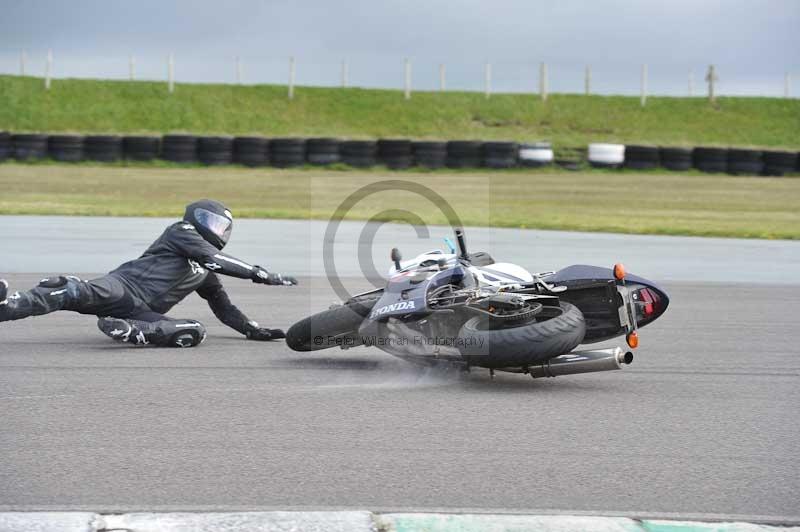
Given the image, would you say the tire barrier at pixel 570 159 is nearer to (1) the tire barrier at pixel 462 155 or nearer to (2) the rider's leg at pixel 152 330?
(1) the tire barrier at pixel 462 155

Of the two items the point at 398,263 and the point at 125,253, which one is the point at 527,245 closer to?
the point at 125,253

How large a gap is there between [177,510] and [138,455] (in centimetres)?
89

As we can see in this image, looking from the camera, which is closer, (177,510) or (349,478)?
(177,510)

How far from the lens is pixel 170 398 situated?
21.7ft

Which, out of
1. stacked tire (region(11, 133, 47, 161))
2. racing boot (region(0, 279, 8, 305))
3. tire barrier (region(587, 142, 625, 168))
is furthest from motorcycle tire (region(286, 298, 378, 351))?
tire barrier (region(587, 142, 625, 168))

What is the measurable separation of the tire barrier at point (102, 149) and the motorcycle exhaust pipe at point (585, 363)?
24182 millimetres

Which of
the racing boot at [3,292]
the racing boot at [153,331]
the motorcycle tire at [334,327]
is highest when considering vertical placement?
the racing boot at [3,292]

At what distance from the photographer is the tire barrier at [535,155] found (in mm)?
31156

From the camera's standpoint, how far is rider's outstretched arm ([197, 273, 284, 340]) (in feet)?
28.3

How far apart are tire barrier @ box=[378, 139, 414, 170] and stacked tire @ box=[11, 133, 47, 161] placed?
8882 millimetres

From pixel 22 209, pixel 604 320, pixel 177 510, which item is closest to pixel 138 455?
pixel 177 510

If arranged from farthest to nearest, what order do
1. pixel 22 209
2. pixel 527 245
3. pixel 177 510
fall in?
1. pixel 22 209
2. pixel 527 245
3. pixel 177 510

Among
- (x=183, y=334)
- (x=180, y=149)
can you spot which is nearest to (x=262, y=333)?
(x=183, y=334)

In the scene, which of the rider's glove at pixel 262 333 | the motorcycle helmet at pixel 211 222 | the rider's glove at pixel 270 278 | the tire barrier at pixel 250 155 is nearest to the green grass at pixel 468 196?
the tire barrier at pixel 250 155
